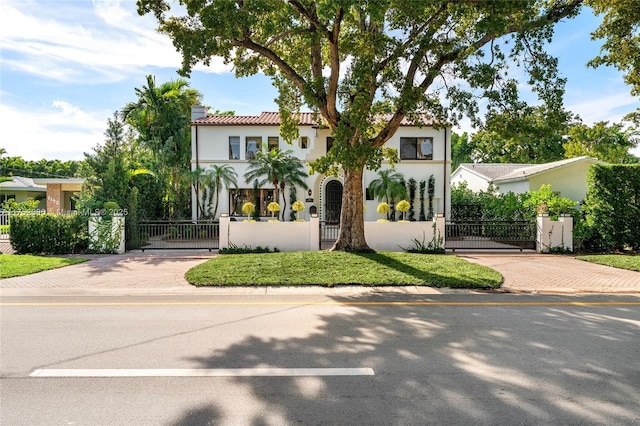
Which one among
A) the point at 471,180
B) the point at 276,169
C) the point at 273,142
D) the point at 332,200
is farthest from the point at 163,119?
the point at 471,180

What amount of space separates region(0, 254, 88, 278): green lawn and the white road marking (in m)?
7.57

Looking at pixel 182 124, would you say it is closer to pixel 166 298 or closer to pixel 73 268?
pixel 73 268

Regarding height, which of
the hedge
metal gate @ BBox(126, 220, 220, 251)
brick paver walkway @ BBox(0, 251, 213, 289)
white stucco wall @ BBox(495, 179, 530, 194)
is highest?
white stucco wall @ BBox(495, 179, 530, 194)

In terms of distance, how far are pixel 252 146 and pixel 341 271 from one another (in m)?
15.8

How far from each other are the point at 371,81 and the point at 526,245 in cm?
992

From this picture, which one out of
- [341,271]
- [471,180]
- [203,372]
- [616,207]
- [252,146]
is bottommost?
[203,372]

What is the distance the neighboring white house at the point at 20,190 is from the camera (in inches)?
1357

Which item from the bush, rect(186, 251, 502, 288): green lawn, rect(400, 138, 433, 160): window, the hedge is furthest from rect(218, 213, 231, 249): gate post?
the hedge

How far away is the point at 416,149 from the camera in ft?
78.8

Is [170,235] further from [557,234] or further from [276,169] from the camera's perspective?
[557,234]

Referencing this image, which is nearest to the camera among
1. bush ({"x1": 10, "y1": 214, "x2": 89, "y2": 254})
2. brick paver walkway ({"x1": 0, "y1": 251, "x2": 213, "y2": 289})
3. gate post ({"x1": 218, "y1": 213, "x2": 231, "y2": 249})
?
brick paver walkway ({"x1": 0, "y1": 251, "x2": 213, "y2": 289})

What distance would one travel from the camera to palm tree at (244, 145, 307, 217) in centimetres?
2228

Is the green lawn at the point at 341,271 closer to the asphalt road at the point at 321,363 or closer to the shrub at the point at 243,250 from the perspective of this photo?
the asphalt road at the point at 321,363

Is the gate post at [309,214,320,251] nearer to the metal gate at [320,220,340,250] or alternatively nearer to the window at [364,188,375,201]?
the metal gate at [320,220,340,250]
